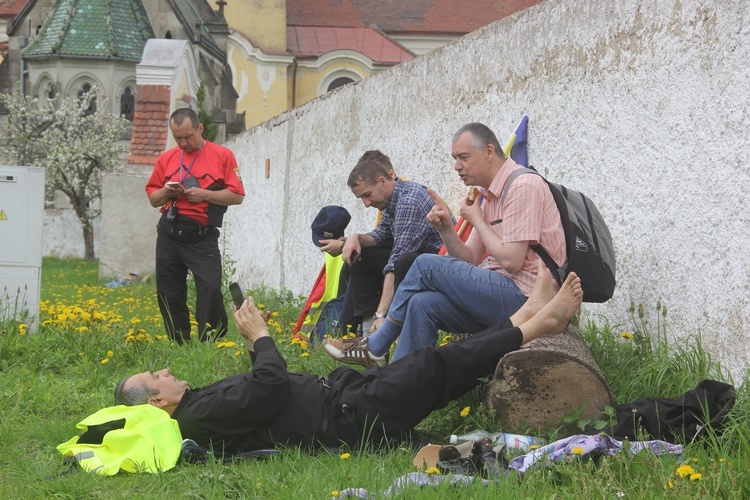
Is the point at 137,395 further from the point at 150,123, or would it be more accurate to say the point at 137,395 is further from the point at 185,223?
the point at 150,123

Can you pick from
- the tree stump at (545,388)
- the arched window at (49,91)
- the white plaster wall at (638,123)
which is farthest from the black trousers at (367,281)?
the arched window at (49,91)

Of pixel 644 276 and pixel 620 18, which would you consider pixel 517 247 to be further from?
pixel 620 18

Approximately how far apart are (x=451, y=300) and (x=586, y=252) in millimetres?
672

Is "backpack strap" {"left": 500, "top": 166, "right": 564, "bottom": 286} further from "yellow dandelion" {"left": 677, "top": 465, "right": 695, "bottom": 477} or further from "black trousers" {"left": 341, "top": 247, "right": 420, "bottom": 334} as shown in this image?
"black trousers" {"left": 341, "top": 247, "right": 420, "bottom": 334}

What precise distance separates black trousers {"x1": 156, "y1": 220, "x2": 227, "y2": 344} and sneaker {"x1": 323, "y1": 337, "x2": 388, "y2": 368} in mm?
2211

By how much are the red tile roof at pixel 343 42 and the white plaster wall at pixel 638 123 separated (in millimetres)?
40287

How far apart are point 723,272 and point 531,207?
88cm

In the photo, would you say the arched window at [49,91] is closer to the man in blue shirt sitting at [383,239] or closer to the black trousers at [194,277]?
the black trousers at [194,277]

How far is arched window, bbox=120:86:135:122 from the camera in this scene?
124 feet

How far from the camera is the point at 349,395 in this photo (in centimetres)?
464

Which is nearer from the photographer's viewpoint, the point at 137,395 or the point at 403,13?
the point at 137,395

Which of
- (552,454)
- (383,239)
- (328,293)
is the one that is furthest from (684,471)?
(328,293)

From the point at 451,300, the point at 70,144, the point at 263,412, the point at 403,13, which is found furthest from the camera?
the point at 403,13

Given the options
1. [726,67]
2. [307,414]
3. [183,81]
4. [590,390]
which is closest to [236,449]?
[307,414]
